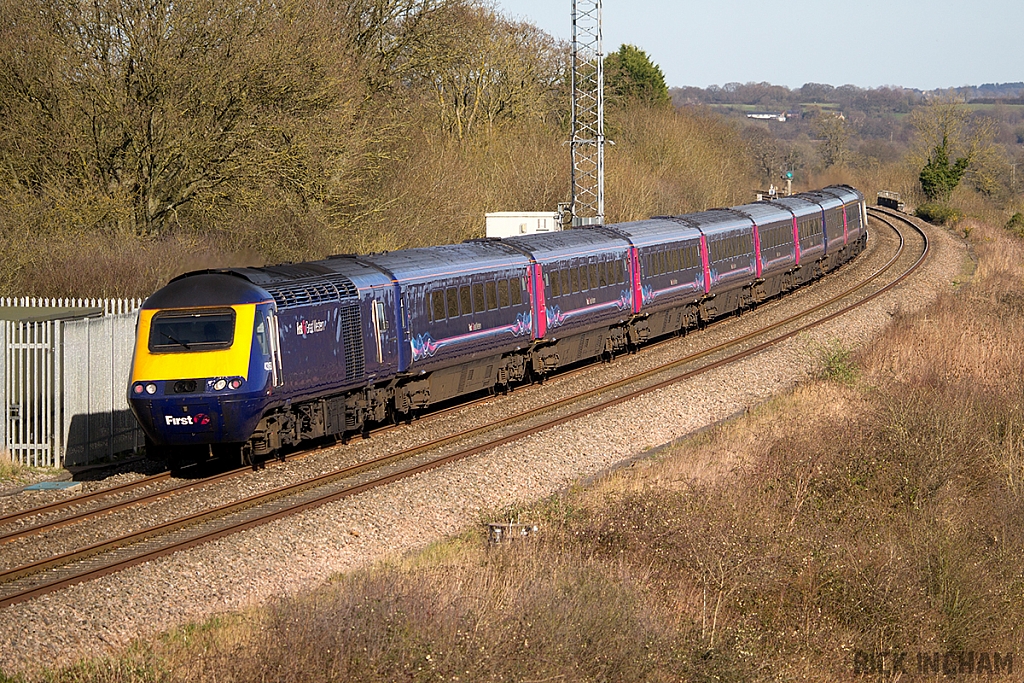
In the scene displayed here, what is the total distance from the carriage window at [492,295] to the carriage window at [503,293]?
131 millimetres

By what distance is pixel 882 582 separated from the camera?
13172 mm

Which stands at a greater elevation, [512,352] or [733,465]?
[512,352]

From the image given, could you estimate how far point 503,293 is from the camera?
70.6ft

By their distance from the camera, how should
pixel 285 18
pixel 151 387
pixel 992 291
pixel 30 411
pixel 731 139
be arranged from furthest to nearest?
pixel 731 139
pixel 992 291
pixel 285 18
pixel 30 411
pixel 151 387

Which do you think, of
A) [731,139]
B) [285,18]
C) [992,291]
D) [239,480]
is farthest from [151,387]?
[731,139]

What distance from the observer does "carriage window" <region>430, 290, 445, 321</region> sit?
64.0 ft

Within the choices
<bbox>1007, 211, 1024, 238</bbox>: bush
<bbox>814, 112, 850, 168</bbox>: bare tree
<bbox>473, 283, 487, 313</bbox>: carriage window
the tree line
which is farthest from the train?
<bbox>814, 112, 850, 168</bbox>: bare tree

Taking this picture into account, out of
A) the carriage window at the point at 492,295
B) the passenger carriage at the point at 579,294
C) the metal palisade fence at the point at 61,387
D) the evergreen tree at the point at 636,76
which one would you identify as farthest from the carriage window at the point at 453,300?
the evergreen tree at the point at 636,76

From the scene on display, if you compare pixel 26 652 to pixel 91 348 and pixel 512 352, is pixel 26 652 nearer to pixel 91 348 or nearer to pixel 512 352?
pixel 91 348

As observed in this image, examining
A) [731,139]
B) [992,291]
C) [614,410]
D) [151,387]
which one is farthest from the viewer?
[731,139]

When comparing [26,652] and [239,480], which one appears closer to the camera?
[26,652]

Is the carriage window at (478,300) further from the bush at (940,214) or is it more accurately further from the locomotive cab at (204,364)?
the bush at (940,214)

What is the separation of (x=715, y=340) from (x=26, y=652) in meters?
21.6

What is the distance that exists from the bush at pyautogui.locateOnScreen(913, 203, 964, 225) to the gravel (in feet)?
125
